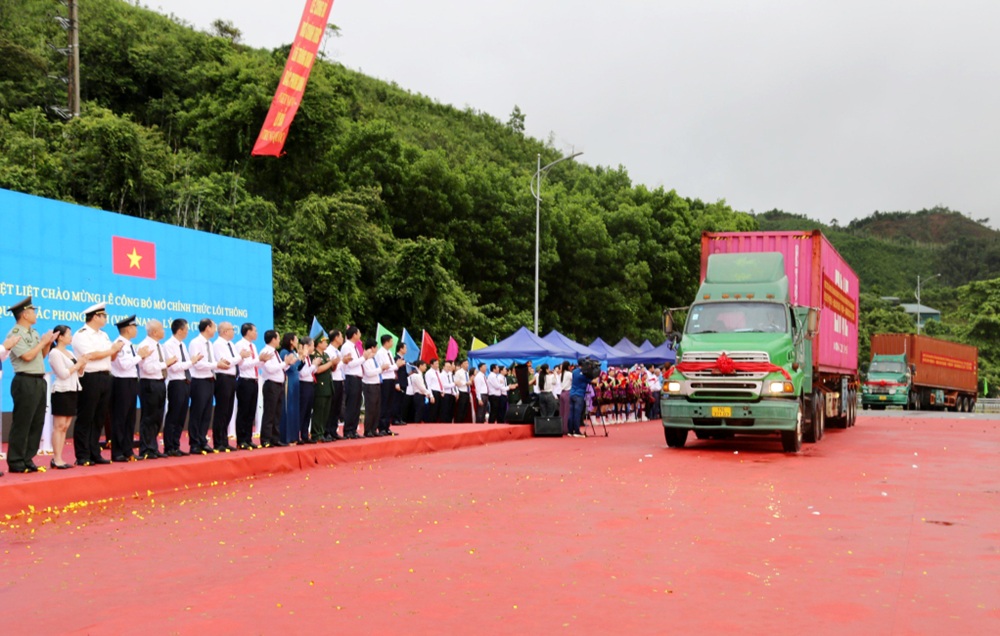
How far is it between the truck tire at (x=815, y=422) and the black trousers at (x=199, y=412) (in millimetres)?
12031

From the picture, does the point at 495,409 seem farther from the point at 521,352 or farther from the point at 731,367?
the point at 731,367

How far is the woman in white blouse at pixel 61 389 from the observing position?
38.2 ft

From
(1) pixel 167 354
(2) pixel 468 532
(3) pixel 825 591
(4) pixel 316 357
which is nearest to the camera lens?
(3) pixel 825 591

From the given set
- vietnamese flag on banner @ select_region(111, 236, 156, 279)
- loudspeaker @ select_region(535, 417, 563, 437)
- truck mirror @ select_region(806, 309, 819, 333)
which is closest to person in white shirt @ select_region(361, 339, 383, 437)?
vietnamese flag on banner @ select_region(111, 236, 156, 279)

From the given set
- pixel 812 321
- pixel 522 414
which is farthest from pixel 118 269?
pixel 812 321

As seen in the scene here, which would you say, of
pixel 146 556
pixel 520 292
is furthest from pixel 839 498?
pixel 520 292

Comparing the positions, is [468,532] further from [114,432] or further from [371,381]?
[371,381]

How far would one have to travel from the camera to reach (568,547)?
7844mm

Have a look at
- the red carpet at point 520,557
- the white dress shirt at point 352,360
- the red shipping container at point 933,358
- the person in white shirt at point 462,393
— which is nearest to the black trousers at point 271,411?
the red carpet at point 520,557

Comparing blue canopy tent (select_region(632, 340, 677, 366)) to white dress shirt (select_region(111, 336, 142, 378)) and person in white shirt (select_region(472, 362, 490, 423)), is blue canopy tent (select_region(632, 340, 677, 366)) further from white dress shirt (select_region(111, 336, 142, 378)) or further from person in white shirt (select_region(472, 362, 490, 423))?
white dress shirt (select_region(111, 336, 142, 378))

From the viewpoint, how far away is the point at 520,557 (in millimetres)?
7422

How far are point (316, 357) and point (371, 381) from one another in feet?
5.38

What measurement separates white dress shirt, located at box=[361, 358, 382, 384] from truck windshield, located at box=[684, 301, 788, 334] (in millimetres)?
5482

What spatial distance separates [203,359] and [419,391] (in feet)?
33.9
